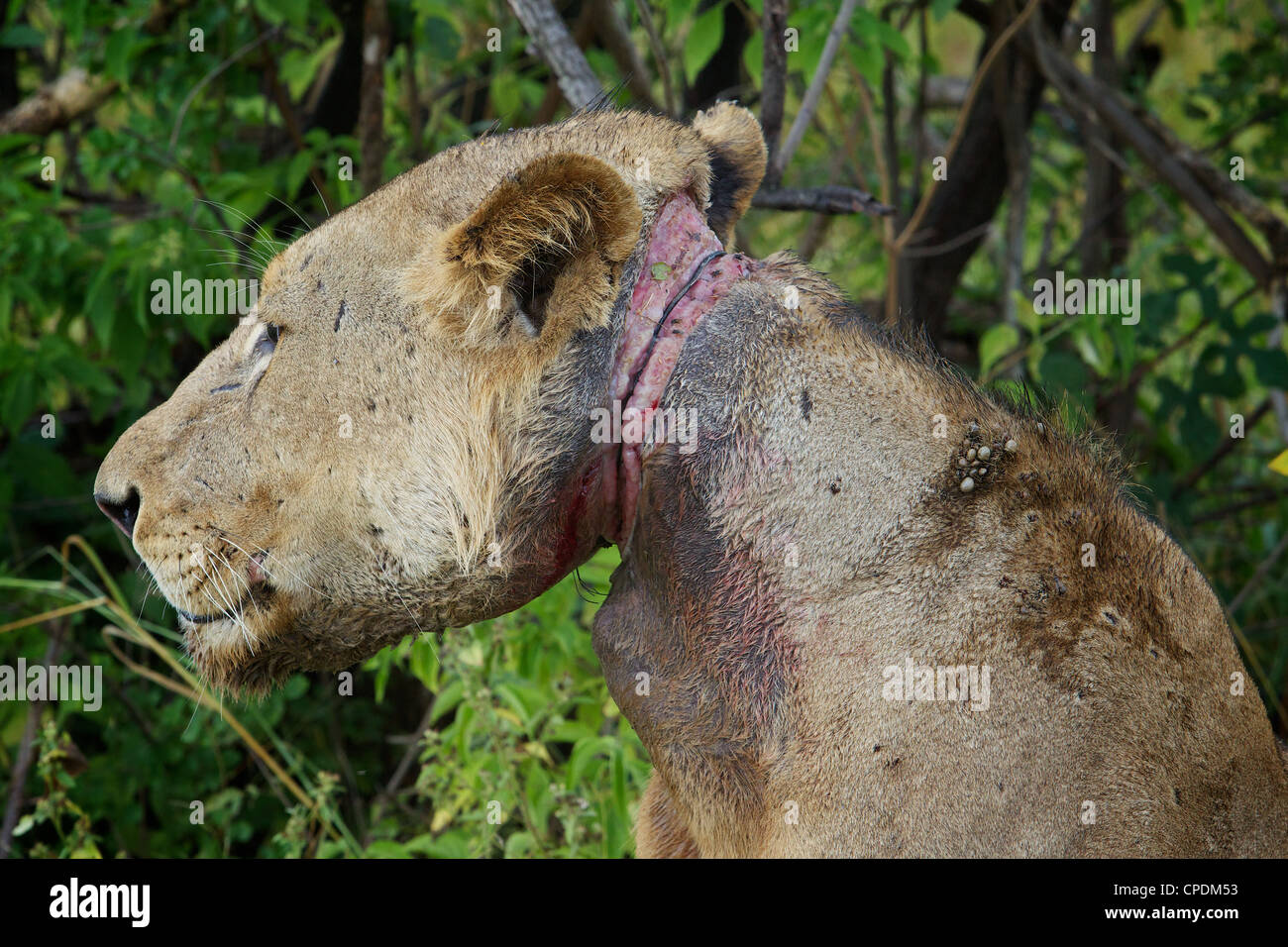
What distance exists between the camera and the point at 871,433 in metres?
1.94

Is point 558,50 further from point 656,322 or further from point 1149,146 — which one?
point 1149,146

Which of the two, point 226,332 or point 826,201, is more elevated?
point 226,332

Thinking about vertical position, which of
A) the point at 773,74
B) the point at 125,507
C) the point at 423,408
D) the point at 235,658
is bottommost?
the point at 235,658

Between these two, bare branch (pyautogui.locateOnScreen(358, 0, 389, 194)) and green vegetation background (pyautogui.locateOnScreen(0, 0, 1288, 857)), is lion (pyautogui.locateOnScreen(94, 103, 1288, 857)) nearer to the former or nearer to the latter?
green vegetation background (pyautogui.locateOnScreen(0, 0, 1288, 857))

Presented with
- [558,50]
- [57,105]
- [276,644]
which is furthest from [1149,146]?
[57,105]

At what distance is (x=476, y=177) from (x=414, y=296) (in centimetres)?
25

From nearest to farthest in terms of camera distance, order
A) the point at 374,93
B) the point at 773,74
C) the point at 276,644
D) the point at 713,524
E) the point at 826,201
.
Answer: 1. the point at 713,524
2. the point at 276,644
3. the point at 826,201
4. the point at 773,74
5. the point at 374,93

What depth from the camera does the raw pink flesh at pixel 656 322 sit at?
1.95 meters

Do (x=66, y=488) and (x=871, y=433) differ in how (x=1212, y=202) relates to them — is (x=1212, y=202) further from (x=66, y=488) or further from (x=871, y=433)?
Result: (x=66, y=488)

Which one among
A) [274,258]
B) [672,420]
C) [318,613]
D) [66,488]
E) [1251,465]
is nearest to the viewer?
[672,420]

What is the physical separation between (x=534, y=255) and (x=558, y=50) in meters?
1.57

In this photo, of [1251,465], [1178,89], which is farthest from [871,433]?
[1178,89]

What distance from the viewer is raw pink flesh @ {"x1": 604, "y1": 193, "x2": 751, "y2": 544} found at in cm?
195

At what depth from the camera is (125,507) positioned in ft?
7.26
